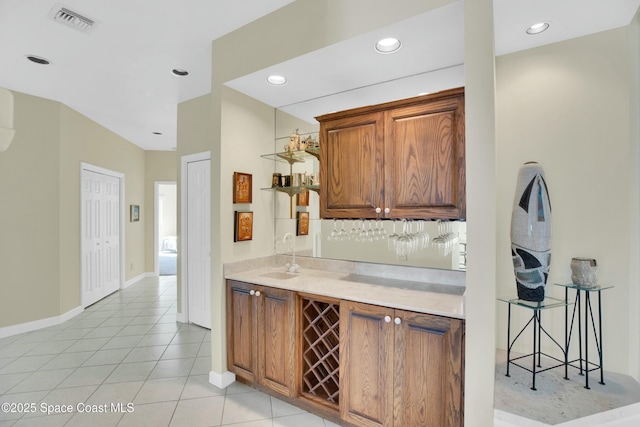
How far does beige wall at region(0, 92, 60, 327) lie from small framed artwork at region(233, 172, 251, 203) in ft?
9.66

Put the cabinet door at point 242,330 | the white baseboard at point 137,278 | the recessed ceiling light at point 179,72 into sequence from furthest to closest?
the white baseboard at point 137,278
the recessed ceiling light at point 179,72
the cabinet door at point 242,330

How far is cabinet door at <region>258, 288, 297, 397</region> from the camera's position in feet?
7.27

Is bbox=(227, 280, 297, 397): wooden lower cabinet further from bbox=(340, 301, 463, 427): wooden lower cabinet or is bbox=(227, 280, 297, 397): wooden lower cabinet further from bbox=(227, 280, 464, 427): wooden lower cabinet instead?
bbox=(340, 301, 463, 427): wooden lower cabinet

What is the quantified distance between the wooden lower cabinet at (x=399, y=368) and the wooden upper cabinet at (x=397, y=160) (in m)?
0.69

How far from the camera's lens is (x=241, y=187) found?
272cm

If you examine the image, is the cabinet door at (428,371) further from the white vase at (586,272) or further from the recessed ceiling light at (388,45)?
the recessed ceiling light at (388,45)

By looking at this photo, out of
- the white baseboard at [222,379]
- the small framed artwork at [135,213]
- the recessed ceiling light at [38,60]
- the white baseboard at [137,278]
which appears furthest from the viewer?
the small framed artwork at [135,213]

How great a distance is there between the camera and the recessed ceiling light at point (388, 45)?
1.93 meters

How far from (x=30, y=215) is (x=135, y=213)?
2.44 meters

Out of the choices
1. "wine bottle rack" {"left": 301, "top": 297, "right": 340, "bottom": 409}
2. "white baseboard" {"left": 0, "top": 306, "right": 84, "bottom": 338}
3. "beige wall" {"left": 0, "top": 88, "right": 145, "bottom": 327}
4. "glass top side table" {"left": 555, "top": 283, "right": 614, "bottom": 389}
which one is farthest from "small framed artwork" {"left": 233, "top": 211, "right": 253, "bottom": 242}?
"white baseboard" {"left": 0, "top": 306, "right": 84, "bottom": 338}

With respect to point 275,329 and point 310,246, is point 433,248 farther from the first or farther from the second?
point 275,329

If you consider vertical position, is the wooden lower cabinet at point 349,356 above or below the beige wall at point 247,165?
below

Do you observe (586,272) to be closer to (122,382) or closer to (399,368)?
(399,368)

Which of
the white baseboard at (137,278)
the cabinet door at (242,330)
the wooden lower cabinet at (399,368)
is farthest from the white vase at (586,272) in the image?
the white baseboard at (137,278)
